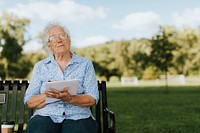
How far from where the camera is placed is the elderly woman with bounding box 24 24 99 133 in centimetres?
402

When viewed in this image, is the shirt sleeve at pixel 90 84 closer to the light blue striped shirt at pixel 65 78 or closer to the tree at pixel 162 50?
the light blue striped shirt at pixel 65 78

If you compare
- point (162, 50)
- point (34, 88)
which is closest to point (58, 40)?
point (34, 88)

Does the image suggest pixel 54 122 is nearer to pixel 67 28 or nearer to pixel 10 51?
pixel 67 28

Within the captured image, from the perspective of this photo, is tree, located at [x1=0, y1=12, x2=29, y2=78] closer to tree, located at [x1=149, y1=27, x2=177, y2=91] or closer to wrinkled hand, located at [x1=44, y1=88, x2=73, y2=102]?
tree, located at [x1=149, y1=27, x2=177, y2=91]

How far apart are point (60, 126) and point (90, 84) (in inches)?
20.8

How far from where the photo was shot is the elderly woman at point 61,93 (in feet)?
13.2

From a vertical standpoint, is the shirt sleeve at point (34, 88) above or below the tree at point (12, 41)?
below

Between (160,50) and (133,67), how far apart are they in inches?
1623

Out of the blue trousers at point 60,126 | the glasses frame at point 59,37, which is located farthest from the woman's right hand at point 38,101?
the glasses frame at point 59,37

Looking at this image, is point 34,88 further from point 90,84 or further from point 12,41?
point 12,41

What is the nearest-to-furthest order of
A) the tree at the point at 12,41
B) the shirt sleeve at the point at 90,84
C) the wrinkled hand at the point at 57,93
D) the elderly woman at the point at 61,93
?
the wrinkled hand at the point at 57,93
the elderly woman at the point at 61,93
the shirt sleeve at the point at 90,84
the tree at the point at 12,41

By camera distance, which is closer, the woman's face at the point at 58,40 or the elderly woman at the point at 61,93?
the elderly woman at the point at 61,93

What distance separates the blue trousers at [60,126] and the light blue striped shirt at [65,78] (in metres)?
0.09

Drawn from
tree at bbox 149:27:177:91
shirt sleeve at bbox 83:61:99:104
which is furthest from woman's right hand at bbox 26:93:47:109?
tree at bbox 149:27:177:91
